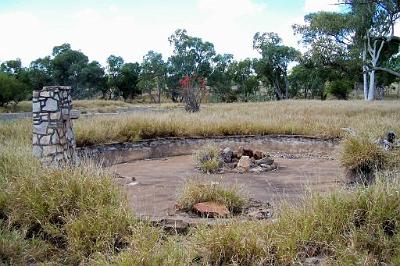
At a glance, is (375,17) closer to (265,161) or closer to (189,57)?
(265,161)

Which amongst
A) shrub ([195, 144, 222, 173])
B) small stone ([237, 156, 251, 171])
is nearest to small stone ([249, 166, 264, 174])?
small stone ([237, 156, 251, 171])

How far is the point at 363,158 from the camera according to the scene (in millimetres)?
7016

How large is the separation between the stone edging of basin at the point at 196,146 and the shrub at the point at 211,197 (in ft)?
18.3

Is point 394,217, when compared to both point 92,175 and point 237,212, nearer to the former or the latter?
point 237,212

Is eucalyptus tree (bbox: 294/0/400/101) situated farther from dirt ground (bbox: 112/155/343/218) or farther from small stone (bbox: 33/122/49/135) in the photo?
small stone (bbox: 33/122/49/135)

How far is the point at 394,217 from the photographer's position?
3.76 meters

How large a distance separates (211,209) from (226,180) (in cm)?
277

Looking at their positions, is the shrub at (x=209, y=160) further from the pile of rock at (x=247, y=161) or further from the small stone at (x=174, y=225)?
the small stone at (x=174, y=225)

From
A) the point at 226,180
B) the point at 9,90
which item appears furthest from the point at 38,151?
the point at 9,90

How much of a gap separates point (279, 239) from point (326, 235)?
43 cm

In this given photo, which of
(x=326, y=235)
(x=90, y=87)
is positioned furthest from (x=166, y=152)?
(x=90, y=87)

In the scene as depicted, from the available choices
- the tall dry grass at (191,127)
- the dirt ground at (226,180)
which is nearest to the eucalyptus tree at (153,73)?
the tall dry grass at (191,127)

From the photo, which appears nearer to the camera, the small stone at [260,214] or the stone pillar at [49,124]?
the small stone at [260,214]

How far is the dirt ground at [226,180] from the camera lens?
5.75 meters
